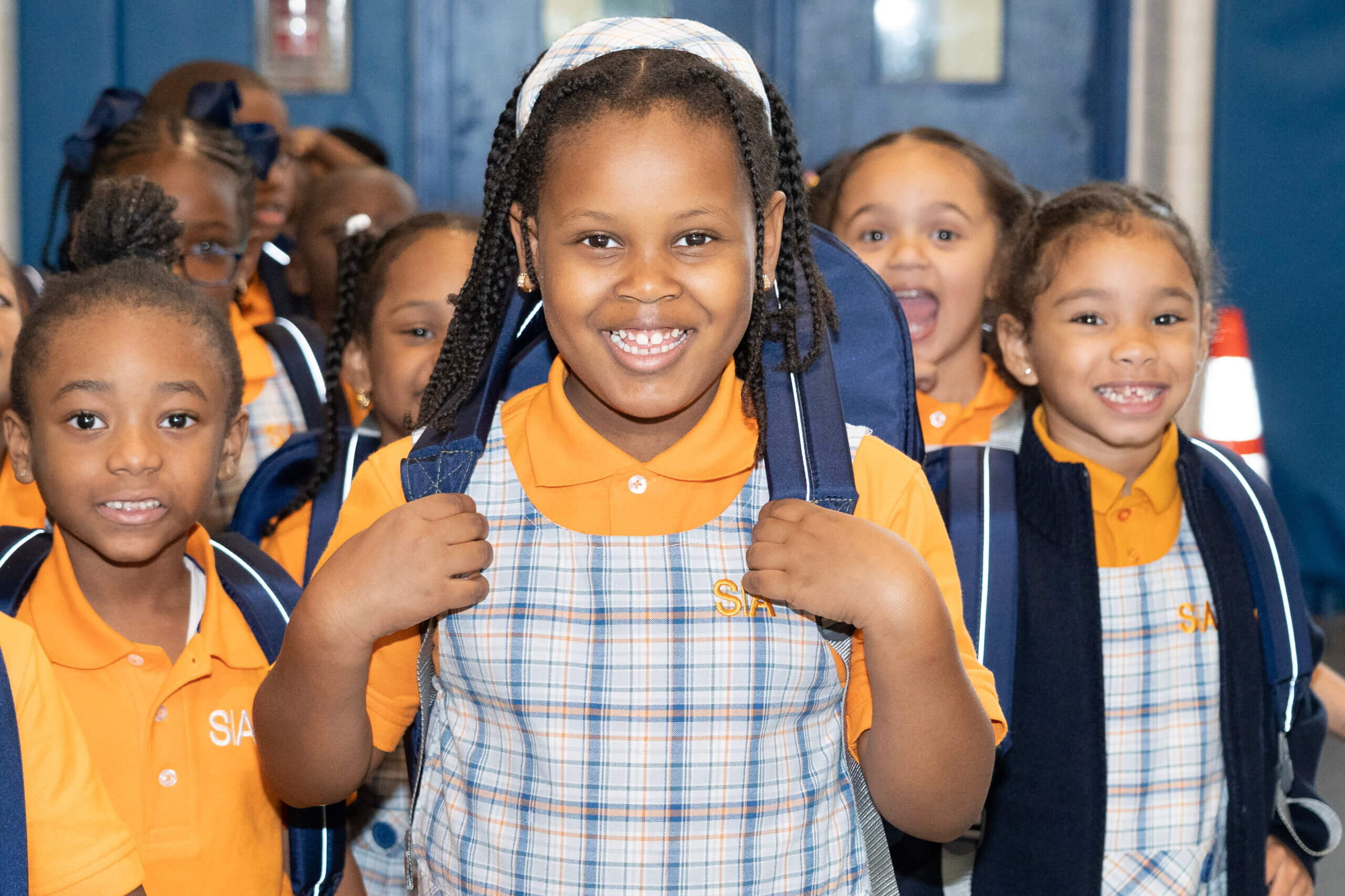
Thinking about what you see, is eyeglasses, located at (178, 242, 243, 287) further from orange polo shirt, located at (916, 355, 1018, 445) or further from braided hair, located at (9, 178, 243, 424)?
orange polo shirt, located at (916, 355, 1018, 445)

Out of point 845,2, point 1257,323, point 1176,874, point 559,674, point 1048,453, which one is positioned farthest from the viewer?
point 845,2

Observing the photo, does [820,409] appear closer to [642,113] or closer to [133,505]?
[642,113]

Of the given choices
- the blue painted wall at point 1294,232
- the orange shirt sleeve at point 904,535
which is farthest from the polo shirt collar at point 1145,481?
the blue painted wall at point 1294,232

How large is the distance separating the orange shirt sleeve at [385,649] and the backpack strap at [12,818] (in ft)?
1.11

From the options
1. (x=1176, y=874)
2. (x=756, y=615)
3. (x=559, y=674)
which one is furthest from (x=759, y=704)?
(x=1176, y=874)

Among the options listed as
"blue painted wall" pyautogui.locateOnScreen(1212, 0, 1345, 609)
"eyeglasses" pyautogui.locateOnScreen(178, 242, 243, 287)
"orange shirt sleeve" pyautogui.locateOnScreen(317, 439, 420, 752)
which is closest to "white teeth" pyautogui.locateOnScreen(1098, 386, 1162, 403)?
"orange shirt sleeve" pyautogui.locateOnScreen(317, 439, 420, 752)

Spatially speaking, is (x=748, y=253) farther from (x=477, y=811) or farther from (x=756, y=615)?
(x=477, y=811)

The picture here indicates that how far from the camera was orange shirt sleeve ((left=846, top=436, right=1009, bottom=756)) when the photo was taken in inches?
53.0

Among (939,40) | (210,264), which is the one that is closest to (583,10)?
(939,40)

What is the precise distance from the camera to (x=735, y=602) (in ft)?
4.33

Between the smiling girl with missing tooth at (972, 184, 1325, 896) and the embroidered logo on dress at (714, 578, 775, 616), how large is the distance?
55 centimetres

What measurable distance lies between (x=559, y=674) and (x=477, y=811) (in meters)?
0.17

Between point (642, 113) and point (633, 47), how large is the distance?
4.7 inches

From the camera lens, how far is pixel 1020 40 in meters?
5.65
